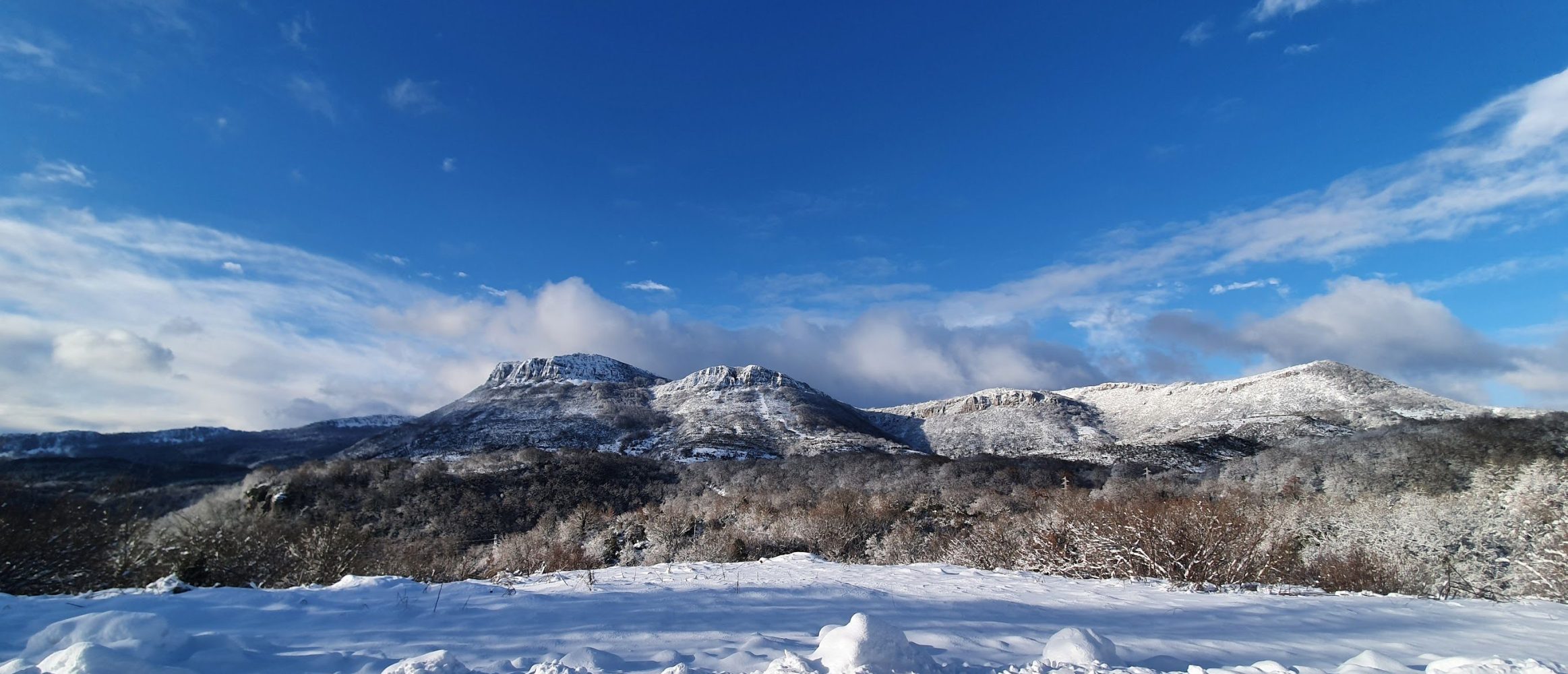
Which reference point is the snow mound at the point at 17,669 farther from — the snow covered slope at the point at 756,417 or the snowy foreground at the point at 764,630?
the snow covered slope at the point at 756,417

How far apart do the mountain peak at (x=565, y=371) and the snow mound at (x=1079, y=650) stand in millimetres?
85230

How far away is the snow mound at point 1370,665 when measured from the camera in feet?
14.5

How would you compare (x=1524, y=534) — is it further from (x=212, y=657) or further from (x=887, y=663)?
(x=212, y=657)

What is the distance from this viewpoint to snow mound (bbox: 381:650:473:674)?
4031 mm

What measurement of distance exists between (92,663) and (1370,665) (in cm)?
834

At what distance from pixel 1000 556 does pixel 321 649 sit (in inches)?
458

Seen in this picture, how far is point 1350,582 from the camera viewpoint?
1064 cm

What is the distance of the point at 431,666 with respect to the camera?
415 centimetres

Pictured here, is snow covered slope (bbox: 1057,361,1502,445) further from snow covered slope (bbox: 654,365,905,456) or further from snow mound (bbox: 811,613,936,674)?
snow mound (bbox: 811,613,936,674)

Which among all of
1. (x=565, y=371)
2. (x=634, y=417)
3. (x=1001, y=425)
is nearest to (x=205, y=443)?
(x=565, y=371)

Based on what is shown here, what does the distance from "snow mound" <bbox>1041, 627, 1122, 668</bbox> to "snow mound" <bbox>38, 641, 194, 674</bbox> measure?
570 cm

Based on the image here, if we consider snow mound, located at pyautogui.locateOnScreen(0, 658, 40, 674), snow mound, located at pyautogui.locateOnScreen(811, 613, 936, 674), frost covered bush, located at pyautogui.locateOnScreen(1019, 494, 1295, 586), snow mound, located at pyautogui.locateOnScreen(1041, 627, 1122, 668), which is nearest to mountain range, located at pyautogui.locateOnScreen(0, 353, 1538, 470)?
frost covered bush, located at pyautogui.locateOnScreen(1019, 494, 1295, 586)

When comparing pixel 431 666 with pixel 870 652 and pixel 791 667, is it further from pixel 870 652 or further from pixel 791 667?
pixel 870 652

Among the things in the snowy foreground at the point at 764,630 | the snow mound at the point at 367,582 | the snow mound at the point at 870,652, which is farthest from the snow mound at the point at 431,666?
the snow mound at the point at 367,582
